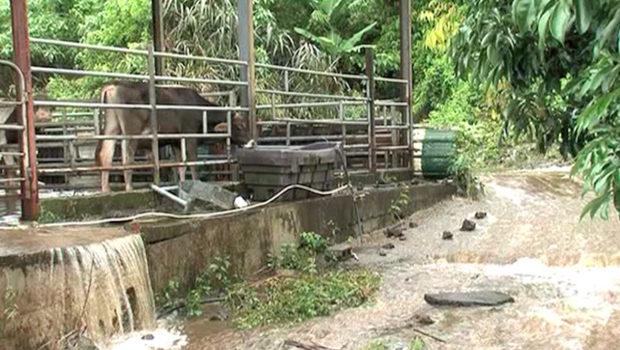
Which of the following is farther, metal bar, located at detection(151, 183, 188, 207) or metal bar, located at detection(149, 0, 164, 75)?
metal bar, located at detection(149, 0, 164, 75)

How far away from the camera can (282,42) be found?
14383 mm

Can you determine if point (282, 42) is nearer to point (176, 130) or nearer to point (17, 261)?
point (176, 130)

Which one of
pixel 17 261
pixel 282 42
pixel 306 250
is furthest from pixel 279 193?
pixel 282 42

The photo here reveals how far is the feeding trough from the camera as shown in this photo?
22.7ft

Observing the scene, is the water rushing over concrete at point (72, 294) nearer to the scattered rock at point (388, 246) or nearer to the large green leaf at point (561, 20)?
the scattered rock at point (388, 246)

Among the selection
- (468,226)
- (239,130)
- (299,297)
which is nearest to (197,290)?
(299,297)

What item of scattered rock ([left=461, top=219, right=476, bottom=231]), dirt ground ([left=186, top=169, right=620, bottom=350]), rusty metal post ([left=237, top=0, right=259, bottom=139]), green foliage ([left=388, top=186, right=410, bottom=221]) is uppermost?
rusty metal post ([left=237, top=0, right=259, bottom=139])

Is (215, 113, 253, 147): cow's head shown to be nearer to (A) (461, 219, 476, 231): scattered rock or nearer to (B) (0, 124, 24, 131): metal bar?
(A) (461, 219, 476, 231): scattered rock

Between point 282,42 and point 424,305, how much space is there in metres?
9.91

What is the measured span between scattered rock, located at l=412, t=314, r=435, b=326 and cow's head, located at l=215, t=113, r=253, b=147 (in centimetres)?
358

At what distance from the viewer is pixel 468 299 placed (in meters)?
Result: 5.21

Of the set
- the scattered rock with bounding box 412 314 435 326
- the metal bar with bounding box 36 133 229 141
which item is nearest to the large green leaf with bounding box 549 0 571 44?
the scattered rock with bounding box 412 314 435 326

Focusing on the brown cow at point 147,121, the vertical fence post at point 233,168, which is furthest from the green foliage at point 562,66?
the vertical fence post at point 233,168

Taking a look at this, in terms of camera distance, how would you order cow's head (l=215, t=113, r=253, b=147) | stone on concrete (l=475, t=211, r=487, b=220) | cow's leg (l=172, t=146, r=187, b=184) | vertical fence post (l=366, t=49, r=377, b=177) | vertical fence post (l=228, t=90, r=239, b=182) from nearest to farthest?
cow's leg (l=172, t=146, r=187, b=184)
vertical fence post (l=228, t=90, r=239, b=182)
cow's head (l=215, t=113, r=253, b=147)
stone on concrete (l=475, t=211, r=487, b=220)
vertical fence post (l=366, t=49, r=377, b=177)
